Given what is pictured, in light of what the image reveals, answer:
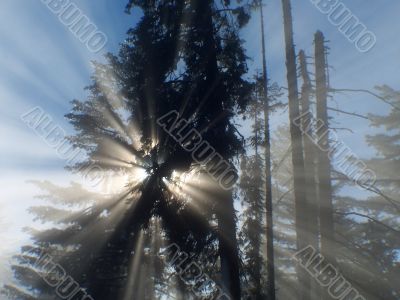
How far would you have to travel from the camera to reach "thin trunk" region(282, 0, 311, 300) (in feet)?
29.7

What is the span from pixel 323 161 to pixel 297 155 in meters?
1.35

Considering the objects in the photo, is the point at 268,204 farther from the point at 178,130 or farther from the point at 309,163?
the point at 178,130

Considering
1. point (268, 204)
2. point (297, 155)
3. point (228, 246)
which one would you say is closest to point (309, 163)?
point (297, 155)

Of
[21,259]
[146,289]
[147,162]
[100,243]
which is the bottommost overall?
[21,259]

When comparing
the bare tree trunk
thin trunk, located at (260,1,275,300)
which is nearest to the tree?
the bare tree trunk

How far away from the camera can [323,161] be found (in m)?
10.2

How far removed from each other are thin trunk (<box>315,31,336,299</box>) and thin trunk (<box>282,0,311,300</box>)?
2.76 ft

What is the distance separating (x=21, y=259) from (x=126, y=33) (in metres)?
11.6

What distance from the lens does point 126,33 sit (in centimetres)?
1162

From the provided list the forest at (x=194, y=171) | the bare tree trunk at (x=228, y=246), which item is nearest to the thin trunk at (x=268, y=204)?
the forest at (x=194, y=171)

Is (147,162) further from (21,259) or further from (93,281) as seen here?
(21,259)

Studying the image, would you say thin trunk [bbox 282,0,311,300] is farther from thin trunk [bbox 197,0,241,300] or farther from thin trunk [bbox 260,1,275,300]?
thin trunk [bbox 260,1,275,300]

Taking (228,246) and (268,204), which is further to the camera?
(268,204)

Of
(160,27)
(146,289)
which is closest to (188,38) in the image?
(160,27)
